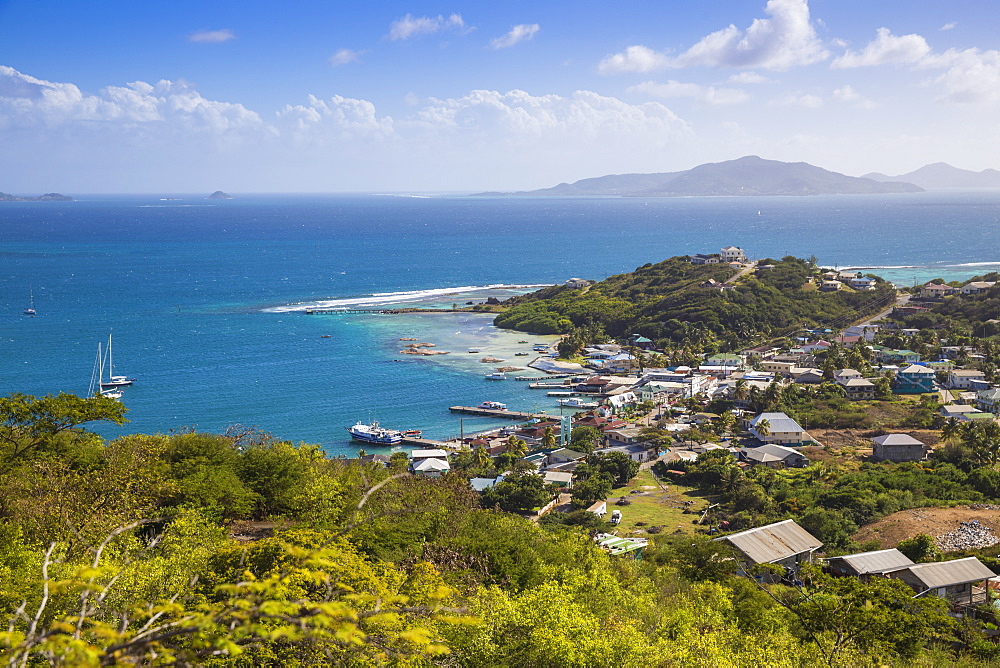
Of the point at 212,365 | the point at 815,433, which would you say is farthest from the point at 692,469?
the point at 212,365

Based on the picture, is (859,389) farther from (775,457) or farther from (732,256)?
(732,256)

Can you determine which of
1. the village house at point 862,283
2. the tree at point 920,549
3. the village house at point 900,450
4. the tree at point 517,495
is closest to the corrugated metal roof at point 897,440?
the village house at point 900,450

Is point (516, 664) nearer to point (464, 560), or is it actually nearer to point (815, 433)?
point (464, 560)

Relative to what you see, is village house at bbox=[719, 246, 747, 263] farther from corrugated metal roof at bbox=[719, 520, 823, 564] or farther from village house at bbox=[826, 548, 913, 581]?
village house at bbox=[826, 548, 913, 581]

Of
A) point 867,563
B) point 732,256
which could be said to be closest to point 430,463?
point 867,563

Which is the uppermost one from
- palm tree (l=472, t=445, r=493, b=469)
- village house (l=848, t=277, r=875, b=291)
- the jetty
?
village house (l=848, t=277, r=875, b=291)

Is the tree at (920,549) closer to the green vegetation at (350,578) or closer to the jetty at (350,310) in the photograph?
the green vegetation at (350,578)

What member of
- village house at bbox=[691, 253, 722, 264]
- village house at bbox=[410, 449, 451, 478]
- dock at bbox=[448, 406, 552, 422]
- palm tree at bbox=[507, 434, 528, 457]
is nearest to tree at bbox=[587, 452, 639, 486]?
palm tree at bbox=[507, 434, 528, 457]
